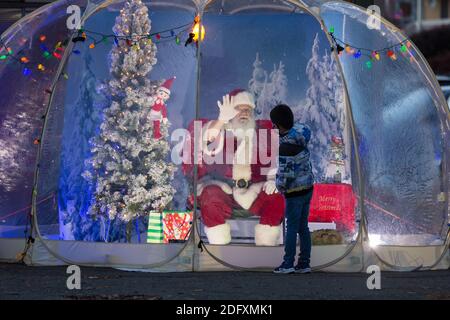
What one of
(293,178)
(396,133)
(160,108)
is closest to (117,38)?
(160,108)

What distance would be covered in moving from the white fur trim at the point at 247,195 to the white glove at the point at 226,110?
68 centimetres

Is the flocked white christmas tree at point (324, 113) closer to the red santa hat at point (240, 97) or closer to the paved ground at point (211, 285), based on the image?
the red santa hat at point (240, 97)

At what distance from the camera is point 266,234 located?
432 inches

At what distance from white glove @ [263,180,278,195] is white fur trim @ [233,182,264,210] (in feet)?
0.16

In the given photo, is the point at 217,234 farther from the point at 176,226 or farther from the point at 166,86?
the point at 166,86

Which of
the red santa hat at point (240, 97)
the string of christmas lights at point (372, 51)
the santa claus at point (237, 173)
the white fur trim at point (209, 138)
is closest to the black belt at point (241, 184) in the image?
the santa claus at point (237, 173)

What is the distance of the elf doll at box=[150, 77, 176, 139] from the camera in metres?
11.1

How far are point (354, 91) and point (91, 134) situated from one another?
2578mm

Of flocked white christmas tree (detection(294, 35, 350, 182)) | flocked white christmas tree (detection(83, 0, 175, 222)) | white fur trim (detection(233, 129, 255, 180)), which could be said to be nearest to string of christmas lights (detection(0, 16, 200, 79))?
flocked white christmas tree (detection(83, 0, 175, 222))

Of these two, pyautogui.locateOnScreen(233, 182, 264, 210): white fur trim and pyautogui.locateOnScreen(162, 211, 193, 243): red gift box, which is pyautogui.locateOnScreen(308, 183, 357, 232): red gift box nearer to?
pyautogui.locateOnScreen(233, 182, 264, 210): white fur trim

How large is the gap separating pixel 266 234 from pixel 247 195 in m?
0.41

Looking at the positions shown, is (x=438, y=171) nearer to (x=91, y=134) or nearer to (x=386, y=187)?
(x=386, y=187)

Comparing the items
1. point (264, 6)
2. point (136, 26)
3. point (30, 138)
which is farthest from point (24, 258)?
point (264, 6)

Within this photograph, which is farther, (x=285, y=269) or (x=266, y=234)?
(x=266, y=234)
